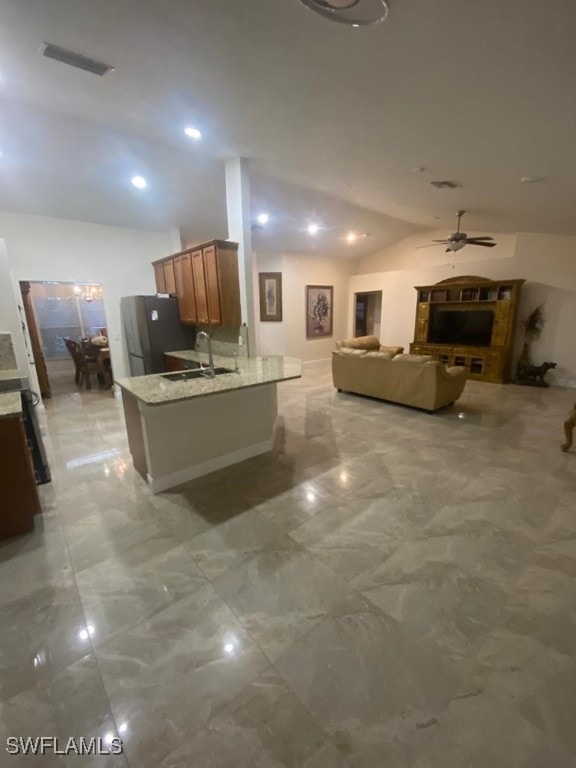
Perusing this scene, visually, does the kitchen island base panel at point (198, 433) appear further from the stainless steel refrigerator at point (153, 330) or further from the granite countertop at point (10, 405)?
the stainless steel refrigerator at point (153, 330)

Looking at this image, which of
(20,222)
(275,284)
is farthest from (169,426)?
(275,284)

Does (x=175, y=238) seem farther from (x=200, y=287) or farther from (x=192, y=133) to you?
(x=192, y=133)

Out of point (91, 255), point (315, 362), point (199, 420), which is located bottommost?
point (315, 362)

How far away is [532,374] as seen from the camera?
20.6 ft

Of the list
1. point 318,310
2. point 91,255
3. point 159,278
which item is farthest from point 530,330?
point 91,255

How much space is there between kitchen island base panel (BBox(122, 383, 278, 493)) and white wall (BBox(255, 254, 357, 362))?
4328 mm

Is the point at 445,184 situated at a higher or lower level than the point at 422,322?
higher

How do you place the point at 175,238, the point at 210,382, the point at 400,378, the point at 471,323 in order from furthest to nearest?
the point at 471,323 → the point at 175,238 → the point at 400,378 → the point at 210,382

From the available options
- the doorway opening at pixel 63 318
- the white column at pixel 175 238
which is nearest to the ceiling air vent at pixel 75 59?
the white column at pixel 175 238

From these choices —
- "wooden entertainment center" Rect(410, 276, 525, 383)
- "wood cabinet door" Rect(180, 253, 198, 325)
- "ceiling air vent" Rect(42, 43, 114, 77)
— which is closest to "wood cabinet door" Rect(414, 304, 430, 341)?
"wooden entertainment center" Rect(410, 276, 525, 383)

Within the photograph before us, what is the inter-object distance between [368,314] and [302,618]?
8.98 meters

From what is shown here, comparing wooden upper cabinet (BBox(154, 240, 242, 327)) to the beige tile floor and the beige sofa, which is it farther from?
the beige sofa

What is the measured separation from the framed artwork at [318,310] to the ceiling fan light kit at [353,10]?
6534 mm

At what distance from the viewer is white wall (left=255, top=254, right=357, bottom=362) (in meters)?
7.57
